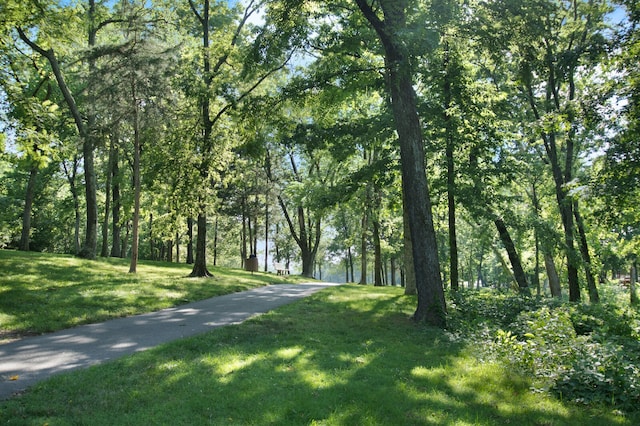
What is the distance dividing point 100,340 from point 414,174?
765 cm

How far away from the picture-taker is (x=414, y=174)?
33.6ft

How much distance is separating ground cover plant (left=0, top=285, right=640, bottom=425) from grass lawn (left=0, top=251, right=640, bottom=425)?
0.04ft

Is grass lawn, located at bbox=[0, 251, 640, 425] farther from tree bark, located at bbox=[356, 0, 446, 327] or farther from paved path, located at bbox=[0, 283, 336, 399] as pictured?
tree bark, located at bbox=[356, 0, 446, 327]

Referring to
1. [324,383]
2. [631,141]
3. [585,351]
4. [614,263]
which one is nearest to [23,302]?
[324,383]

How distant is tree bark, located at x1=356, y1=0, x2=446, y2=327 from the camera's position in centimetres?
978

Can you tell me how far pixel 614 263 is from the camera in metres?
48.4

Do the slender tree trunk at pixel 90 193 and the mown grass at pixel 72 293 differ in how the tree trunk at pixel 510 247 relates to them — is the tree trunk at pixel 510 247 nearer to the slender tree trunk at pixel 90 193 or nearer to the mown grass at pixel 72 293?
the mown grass at pixel 72 293

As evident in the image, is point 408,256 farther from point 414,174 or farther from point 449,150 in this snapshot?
point 414,174

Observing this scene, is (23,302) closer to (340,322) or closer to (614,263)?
(340,322)

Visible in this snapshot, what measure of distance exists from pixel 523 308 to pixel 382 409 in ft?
26.2

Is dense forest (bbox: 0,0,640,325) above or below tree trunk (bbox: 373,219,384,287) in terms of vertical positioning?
above

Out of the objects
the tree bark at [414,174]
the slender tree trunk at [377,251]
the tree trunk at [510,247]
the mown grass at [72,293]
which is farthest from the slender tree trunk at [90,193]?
the tree trunk at [510,247]

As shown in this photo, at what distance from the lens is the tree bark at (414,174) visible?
385 inches

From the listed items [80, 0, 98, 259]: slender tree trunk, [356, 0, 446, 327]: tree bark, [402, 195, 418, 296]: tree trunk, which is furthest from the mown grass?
[356, 0, 446, 327]: tree bark
